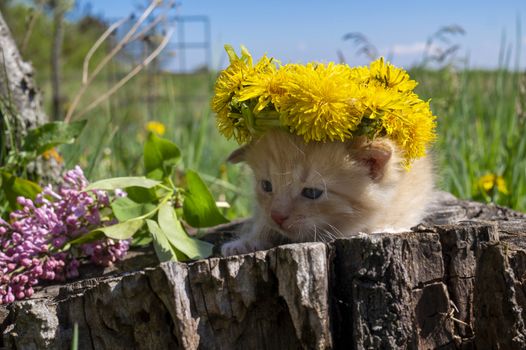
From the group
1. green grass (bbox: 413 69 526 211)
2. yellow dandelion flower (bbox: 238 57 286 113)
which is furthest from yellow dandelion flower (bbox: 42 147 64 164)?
green grass (bbox: 413 69 526 211)

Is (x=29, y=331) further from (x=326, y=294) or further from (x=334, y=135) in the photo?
(x=334, y=135)

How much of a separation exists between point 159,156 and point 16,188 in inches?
21.9

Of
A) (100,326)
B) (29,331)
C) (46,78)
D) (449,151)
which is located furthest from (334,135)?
(46,78)

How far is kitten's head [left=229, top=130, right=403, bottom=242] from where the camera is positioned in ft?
6.10

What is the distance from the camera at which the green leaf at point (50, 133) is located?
95.9 inches

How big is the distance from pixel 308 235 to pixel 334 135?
348 millimetres

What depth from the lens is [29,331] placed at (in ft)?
5.12

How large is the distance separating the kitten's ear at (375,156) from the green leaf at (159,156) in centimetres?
83

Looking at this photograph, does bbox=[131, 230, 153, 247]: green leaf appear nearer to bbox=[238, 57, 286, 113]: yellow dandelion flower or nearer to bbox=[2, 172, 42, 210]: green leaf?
bbox=[2, 172, 42, 210]: green leaf

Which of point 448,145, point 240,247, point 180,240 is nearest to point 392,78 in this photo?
point 240,247

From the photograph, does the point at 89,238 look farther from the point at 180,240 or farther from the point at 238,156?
the point at 238,156

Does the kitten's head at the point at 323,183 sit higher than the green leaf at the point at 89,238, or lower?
higher

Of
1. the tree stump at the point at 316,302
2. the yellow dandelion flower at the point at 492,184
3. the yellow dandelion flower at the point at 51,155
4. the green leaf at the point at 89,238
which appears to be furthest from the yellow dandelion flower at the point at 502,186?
the yellow dandelion flower at the point at 51,155

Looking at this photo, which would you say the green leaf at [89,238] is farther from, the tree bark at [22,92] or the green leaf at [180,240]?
the tree bark at [22,92]
